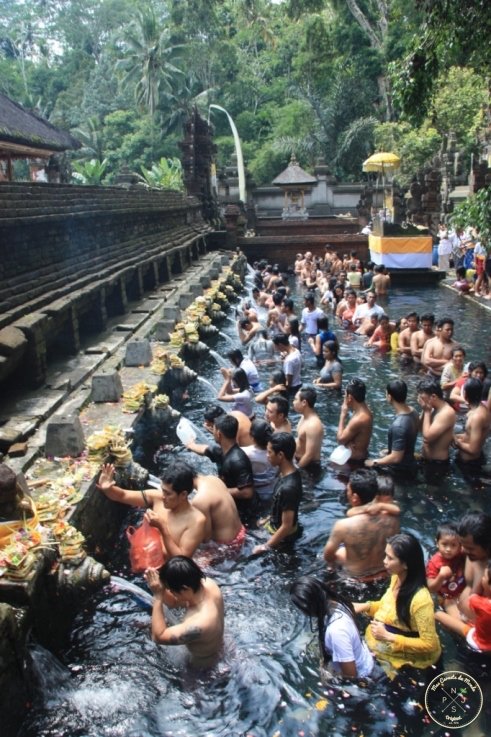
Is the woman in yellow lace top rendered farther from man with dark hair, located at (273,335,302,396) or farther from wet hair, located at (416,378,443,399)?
man with dark hair, located at (273,335,302,396)

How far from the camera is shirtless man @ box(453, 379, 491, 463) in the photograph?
313 inches

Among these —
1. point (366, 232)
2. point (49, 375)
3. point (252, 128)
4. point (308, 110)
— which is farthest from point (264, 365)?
point (252, 128)

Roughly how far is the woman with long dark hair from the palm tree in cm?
4687

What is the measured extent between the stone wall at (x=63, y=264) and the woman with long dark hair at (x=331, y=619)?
202 inches

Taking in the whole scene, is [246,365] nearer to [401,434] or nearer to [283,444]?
[401,434]

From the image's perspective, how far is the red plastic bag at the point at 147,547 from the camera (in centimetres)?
588

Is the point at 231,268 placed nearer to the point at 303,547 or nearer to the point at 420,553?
the point at 303,547

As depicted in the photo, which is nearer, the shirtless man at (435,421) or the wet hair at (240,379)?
the shirtless man at (435,421)

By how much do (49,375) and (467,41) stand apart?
306 inches

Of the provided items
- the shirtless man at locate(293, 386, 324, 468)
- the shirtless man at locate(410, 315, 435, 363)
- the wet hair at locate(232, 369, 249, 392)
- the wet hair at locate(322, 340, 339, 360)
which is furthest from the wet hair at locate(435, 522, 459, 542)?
the shirtless man at locate(410, 315, 435, 363)

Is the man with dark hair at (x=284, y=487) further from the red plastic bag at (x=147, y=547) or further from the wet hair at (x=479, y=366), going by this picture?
the wet hair at (x=479, y=366)

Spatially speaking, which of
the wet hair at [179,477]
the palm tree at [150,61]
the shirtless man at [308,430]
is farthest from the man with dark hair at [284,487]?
the palm tree at [150,61]

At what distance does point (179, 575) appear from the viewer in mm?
4535

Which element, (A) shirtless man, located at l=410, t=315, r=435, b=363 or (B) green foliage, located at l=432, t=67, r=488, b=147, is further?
(B) green foliage, located at l=432, t=67, r=488, b=147
